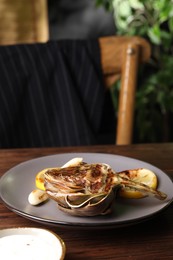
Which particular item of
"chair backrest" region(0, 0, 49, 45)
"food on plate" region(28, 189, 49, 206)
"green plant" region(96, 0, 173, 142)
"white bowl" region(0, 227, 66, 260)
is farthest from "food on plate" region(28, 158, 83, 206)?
"chair backrest" region(0, 0, 49, 45)

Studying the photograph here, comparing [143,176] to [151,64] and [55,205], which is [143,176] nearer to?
[55,205]

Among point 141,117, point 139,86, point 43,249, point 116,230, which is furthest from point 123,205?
point 139,86

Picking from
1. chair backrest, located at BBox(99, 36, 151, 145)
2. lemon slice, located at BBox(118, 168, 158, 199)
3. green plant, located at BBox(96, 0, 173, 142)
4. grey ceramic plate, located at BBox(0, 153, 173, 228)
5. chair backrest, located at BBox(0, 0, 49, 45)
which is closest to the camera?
grey ceramic plate, located at BBox(0, 153, 173, 228)

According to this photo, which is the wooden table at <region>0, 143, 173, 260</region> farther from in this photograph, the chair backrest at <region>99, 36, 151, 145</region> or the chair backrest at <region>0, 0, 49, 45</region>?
the chair backrest at <region>0, 0, 49, 45</region>

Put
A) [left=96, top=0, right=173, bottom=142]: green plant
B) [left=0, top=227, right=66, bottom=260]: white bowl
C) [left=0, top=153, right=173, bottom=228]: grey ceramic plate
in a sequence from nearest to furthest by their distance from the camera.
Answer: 1. [left=0, top=227, right=66, bottom=260]: white bowl
2. [left=0, top=153, right=173, bottom=228]: grey ceramic plate
3. [left=96, top=0, right=173, bottom=142]: green plant

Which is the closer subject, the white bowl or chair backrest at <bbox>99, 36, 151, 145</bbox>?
the white bowl

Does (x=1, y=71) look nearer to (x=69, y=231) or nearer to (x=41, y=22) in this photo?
(x=69, y=231)

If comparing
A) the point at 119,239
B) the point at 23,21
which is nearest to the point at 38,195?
the point at 119,239
